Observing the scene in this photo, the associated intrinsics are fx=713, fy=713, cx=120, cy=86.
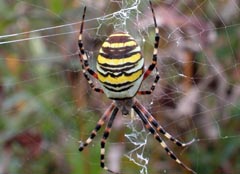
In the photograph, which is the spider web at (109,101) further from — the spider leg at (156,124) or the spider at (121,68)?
the spider at (121,68)

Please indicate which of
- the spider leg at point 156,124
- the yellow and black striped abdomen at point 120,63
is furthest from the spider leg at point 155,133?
the yellow and black striped abdomen at point 120,63

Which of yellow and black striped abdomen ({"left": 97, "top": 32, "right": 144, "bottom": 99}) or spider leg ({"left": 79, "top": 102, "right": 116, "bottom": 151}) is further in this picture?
spider leg ({"left": 79, "top": 102, "right": 116, "bottom": 151})

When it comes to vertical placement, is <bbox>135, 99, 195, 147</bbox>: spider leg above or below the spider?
below

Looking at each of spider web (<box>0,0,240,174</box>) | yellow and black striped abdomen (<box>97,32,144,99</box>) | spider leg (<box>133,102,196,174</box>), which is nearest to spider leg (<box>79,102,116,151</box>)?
spider web (<box>0,0,240,174</box>)

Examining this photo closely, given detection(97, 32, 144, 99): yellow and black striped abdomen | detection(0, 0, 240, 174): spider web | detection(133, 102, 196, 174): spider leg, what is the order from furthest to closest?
detection(133, 102, 196, 174): spider leg
detection(0, 0, 240, 174): spider web
detection(97, 32, 144, 99): yellow and black striped abdomen

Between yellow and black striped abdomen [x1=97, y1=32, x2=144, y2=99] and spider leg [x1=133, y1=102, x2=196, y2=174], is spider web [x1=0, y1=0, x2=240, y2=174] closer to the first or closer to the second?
spider leg [x1=133, y1=102, x2=196, y2=174]

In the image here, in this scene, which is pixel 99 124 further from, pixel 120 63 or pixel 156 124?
pixel 120 63

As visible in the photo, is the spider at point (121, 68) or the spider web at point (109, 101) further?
the spider web at point (109, 101)

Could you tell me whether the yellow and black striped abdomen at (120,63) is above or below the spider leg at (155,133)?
above
